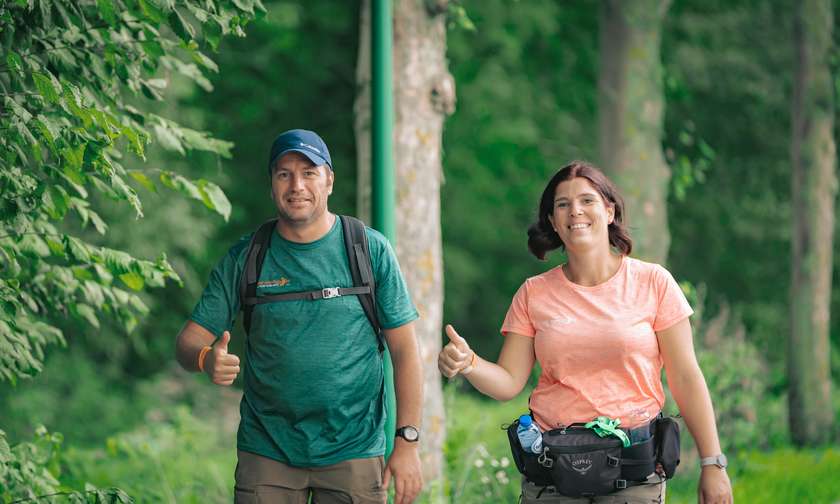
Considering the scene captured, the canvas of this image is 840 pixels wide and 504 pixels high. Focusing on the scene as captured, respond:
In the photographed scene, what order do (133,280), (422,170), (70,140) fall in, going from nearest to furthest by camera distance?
(70,140), (133,280), (422,170)

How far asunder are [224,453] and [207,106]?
16.1 ft

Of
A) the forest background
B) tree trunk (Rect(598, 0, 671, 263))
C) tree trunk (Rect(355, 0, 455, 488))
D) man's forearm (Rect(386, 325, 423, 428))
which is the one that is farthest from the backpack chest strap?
A: tree trunk (Rect(598, 0, 671, 263))

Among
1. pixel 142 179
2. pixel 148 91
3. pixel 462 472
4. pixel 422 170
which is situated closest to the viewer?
pixel 142 179

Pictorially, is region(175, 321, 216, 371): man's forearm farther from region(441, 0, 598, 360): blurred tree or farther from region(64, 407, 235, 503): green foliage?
region(441, 0, 598, 360): blurred tree

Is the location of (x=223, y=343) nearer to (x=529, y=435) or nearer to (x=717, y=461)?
(x=529, y=435)

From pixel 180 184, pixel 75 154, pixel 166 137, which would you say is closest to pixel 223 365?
pixel 75 154

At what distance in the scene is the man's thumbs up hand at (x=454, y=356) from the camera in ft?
12.0

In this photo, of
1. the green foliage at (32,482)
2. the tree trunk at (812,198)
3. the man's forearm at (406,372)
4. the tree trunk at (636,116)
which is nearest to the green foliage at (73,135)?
the green foliage at (32,482)

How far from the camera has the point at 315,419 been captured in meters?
3.78

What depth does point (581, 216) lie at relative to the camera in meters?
3.71

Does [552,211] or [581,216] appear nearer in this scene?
[581,216]

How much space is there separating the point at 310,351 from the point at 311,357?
0.02m

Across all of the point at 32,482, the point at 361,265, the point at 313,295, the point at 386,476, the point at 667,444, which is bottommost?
the point at 32,482

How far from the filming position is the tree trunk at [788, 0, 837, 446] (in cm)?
1177
